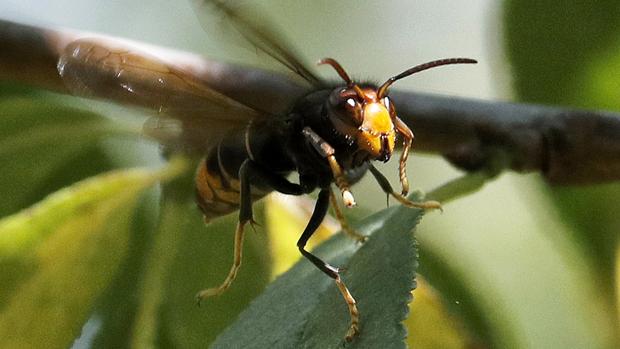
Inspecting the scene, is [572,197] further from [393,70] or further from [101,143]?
[393,70]

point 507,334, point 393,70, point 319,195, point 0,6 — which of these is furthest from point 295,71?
point 393,70

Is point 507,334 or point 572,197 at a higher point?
point 572,197

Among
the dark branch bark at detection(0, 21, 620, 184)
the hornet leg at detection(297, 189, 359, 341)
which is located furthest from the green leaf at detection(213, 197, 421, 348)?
the dark branch bark at detection(0, 21, 620, 184)

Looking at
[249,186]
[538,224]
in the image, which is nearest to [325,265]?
Answer: [249,186]

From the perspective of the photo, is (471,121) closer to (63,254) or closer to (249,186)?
(249,186)

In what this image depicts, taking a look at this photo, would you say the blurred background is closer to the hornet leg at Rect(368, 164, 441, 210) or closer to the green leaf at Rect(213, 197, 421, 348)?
the hornet leg at Rect(368, 164, 441, 210)

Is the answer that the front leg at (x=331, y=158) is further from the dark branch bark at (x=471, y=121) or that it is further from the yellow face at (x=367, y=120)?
the dark branch bark at (x=471, y=121)
